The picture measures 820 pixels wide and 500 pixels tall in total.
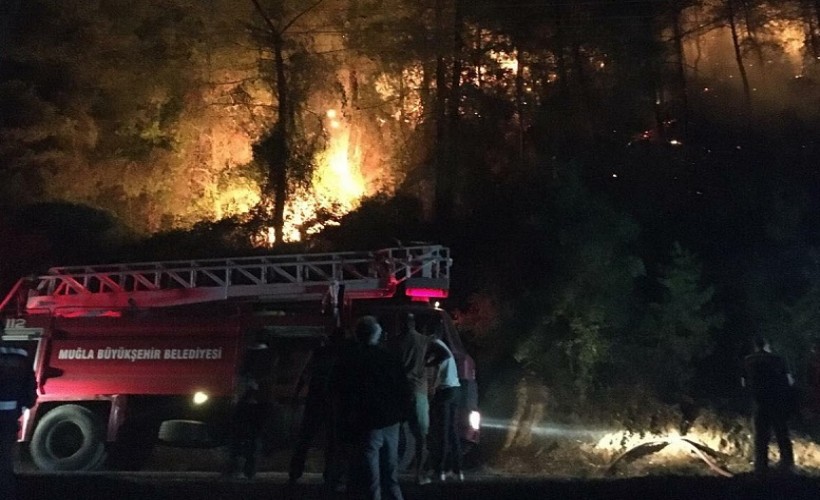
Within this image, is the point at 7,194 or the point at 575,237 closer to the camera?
the point at 575,237

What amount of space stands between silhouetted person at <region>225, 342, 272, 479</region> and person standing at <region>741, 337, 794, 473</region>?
5653 millimetres

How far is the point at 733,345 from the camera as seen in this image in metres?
15.4

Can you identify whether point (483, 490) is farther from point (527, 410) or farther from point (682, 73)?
point (682, 73)

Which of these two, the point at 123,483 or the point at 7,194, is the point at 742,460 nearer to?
the point at 123,483

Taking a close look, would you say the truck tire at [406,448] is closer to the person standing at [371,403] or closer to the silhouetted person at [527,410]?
the silhouetted person at [527,410]

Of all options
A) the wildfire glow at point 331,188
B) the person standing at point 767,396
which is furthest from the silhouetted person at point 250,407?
the wildfire glow at point 331,188

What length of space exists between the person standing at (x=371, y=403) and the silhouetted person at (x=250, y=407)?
386 cm

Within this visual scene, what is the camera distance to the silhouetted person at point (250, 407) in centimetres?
945

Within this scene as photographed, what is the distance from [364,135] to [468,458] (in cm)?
1156

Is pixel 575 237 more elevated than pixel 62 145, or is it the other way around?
pixel 62 145

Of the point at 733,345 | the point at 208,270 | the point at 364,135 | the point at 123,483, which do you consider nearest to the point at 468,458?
the point at 208,270

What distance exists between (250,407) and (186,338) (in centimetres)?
140

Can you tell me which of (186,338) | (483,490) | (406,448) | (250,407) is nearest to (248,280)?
(186,338)

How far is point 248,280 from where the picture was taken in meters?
10.6
